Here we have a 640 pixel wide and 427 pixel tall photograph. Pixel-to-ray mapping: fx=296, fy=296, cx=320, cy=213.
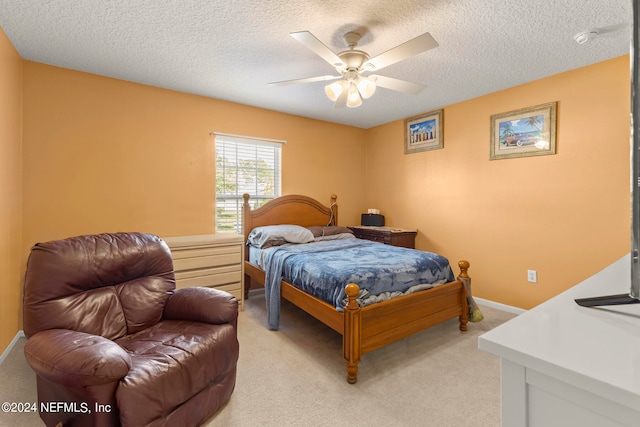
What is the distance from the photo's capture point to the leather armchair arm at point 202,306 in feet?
6.11

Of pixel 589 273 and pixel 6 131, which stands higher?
pixel 6 131

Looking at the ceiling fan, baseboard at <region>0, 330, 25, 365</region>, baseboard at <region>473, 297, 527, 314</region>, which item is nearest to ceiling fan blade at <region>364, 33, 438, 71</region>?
the ceiling fan

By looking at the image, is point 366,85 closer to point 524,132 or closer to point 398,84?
point 398,84

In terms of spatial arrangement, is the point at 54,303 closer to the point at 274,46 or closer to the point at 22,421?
the point at 22,421

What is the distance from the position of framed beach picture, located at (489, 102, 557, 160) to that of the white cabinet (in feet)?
9.53

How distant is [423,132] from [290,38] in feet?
8.38

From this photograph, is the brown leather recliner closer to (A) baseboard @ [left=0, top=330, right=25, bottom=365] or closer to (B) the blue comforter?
(B) the blue comforter

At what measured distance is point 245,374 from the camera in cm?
215

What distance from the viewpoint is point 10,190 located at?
2426mm

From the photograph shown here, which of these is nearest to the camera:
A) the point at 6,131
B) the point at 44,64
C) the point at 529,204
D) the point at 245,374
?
the point at 245,374

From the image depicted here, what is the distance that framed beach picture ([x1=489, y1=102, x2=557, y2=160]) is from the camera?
2994 millimetres

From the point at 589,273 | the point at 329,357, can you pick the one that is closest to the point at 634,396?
the point at 329,357

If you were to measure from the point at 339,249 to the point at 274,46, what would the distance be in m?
2.08

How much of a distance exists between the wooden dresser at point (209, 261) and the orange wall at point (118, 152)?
1.55 ft
